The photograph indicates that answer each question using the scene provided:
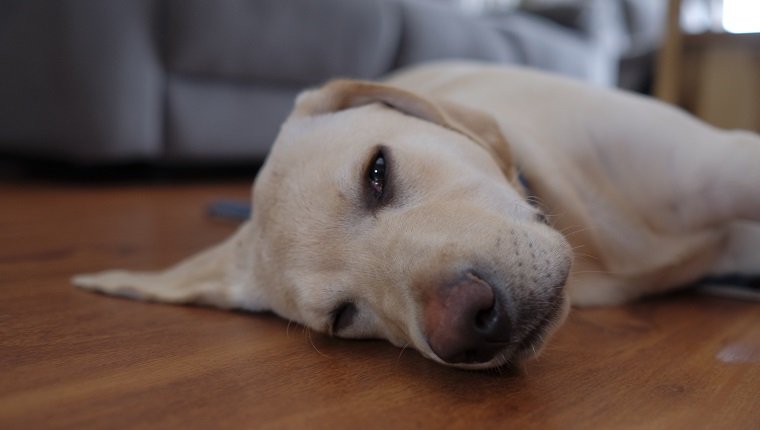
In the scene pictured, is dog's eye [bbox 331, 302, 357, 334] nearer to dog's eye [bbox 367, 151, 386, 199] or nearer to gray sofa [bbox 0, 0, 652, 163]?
dog's eye [bbox 367, 151, 386, 199]

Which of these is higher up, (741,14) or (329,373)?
(741,14)

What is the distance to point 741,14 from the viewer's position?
9.98 meters

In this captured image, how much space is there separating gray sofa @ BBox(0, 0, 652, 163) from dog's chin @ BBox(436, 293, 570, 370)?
3.31 meters

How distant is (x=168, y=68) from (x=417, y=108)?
9.40 ft

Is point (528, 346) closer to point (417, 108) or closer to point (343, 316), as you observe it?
point (343, 316)

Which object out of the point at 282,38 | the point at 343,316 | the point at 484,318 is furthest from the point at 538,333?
the point at 282,38

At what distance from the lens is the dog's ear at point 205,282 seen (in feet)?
5.92

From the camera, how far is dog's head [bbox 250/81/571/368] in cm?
121

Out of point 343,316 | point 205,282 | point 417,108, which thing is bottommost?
point 205,282

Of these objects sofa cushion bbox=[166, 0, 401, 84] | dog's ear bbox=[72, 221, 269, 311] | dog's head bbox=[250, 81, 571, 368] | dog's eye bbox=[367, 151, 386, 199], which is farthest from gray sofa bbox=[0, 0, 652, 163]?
dog's eye bbox=[367, 151, 386, 199]

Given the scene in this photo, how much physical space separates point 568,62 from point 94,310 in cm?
651

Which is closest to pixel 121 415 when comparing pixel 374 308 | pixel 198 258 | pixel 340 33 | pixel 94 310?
pixel 374 308

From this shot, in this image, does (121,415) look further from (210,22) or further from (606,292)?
(210,22)

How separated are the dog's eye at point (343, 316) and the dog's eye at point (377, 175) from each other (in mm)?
255
